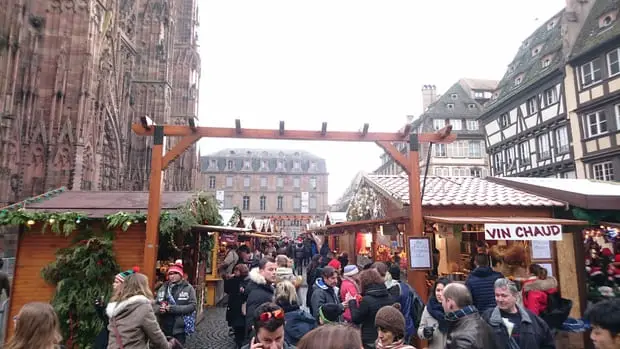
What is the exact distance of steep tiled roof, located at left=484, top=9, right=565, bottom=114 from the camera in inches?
909

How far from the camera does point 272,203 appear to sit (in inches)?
2478

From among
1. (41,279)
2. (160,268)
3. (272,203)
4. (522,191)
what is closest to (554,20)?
(522,191)

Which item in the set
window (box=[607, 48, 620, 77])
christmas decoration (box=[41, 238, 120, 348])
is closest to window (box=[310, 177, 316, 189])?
window (box=[607, 48, 620, 77])

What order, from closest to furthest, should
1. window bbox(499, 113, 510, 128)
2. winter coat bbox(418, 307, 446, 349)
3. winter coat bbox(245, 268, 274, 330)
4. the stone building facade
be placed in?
winter coat bbox(418, 307, 446, 349) → winter coat bbox(245, 268, 274, 330) → window bbox(499, 113, 510, 128) → the stone building facade

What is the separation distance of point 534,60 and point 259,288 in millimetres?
28227

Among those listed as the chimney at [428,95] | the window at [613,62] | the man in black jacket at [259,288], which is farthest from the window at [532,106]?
the man in black jacket at [259,288]

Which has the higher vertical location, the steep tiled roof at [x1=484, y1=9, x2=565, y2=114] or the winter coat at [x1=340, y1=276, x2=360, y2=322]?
the steep tiled roof at [x1=484, y1=9, x2=565, y2=114]

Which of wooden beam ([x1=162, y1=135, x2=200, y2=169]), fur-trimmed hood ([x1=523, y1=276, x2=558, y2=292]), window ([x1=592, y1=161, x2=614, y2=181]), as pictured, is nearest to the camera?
fur-trimmed hood ([x1=523, y1=276, x2=558, y2=292])

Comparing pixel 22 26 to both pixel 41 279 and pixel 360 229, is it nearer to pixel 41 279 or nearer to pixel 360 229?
pixel 41 279

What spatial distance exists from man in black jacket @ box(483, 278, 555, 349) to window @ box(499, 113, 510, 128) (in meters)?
26.4

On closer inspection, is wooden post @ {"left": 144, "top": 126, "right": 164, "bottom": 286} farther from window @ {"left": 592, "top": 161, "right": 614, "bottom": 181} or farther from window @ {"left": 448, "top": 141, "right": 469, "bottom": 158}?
window @ {"left": 448, "top": 141, "right": 469, "bottom": 158}

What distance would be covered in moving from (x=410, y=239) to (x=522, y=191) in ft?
14.9

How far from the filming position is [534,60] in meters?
25.9

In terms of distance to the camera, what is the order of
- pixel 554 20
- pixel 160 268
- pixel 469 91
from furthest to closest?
1. pixel 469 91
2. pixel 554 20
3. pixel 160 268
